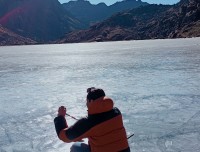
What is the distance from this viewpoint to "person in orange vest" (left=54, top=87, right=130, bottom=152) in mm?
5102

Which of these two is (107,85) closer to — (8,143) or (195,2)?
(8,143)

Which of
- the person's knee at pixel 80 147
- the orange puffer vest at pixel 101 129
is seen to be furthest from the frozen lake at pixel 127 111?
the orange puffer vest at pixel 101 129

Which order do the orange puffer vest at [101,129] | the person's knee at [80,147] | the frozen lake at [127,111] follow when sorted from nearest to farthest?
the orange puffer vest at [101,129]
the person's knee at [80,147]
the frozen lake at [127,111]

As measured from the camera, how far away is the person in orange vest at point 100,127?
5.10 metres

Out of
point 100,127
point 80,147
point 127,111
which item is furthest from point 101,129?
point 127,111

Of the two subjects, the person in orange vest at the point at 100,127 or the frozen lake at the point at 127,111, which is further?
the frozen lake at the point at 127,111

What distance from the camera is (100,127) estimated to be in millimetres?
5160

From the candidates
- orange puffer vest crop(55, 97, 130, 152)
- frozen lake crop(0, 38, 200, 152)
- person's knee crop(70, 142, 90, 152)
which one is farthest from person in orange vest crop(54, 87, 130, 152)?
frozen lake crop(0, 38, 200, 152)

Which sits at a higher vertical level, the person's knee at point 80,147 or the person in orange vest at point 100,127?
the person in orange vest at point 100,127

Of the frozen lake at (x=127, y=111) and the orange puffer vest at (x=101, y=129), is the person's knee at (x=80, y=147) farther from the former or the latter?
the frozen lake at (x=127, y=111)

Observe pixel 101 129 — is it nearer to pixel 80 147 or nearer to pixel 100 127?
pixel 100 127

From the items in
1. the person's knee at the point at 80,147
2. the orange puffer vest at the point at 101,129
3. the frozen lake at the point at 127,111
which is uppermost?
the orange puffer vest at the point at 101,129

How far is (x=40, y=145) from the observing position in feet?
Answer: 30.4

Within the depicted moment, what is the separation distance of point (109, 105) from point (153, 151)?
3.84 meters
